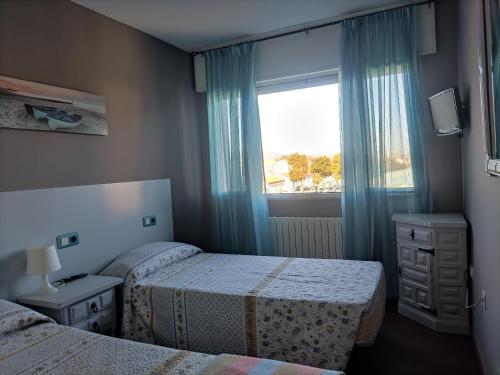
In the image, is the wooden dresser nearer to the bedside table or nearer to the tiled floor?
Result: the tiled floor

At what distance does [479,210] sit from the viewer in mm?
2146

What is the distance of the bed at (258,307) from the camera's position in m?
2.01

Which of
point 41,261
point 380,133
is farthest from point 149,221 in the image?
point 380,133

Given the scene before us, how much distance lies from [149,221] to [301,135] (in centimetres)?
185

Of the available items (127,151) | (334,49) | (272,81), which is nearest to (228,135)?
(272,81)

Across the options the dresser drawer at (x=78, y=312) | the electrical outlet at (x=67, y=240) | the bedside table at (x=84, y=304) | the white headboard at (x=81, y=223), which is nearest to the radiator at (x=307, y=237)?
the white headboard at (x=81, y=223)

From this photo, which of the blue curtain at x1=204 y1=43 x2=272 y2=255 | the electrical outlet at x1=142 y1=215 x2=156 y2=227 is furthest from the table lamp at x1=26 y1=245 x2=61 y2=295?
the blue curtain at x1=204 y1=43 x2=272 y2=255

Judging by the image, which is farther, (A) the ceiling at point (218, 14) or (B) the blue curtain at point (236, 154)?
(B) the blue curtain at point (236, 154)

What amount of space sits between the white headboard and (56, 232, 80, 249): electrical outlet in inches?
1.0

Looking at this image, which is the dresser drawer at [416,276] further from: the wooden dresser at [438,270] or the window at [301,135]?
the window at [301,135]

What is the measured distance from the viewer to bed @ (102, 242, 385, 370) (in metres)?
2.01

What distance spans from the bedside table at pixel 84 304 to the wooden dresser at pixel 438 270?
231 cm

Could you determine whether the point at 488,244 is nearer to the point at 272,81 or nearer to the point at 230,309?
the point at 230,309

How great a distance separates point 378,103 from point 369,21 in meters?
0.78
